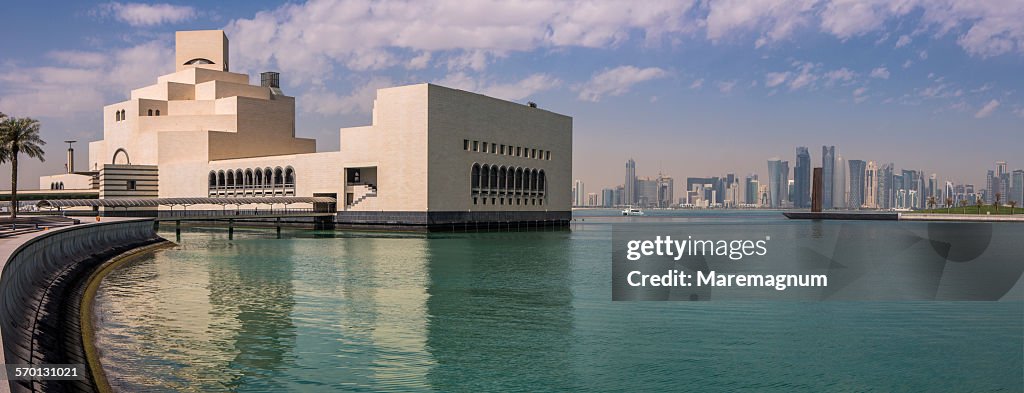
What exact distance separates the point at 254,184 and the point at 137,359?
85.7 meters

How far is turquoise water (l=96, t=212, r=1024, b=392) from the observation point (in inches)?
622

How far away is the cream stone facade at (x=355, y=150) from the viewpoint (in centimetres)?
8231

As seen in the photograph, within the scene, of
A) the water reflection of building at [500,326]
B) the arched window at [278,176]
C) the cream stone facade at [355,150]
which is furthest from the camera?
the arched window at [278,176]

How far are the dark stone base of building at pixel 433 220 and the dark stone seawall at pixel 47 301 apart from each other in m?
43.8

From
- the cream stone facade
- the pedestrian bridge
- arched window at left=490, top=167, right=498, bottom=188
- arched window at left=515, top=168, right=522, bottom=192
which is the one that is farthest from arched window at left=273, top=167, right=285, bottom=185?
arched window at left=515, top=168, right=522, bottom=192

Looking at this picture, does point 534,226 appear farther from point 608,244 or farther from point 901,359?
point 901,359

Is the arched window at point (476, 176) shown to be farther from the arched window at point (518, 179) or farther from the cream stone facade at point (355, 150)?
the arched window at point (518, 179)

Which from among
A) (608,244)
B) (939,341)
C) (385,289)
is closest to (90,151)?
(608,244)

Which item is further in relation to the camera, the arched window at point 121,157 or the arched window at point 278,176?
the arched window at point 121,157

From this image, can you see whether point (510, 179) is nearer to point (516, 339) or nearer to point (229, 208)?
point (229, 208)

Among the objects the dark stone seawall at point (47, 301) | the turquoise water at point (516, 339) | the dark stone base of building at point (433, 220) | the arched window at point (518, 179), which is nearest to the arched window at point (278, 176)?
the dark stone base of building at point (433, 220)

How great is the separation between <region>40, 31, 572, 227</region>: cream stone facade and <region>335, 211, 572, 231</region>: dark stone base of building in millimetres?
164

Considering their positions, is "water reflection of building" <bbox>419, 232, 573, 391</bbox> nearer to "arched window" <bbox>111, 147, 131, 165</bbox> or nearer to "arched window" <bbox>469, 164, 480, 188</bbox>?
"arched window" <bbox>469, 164, 480, 188</bbox>

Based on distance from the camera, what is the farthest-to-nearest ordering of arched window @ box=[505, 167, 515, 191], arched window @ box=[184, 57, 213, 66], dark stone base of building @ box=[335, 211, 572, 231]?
arched window @ box=[184, 57, 213, 66]
arched window @ box=[505, 167, 515, 191]
dark stone base of building @ box=[335, 211, 572, 231]
